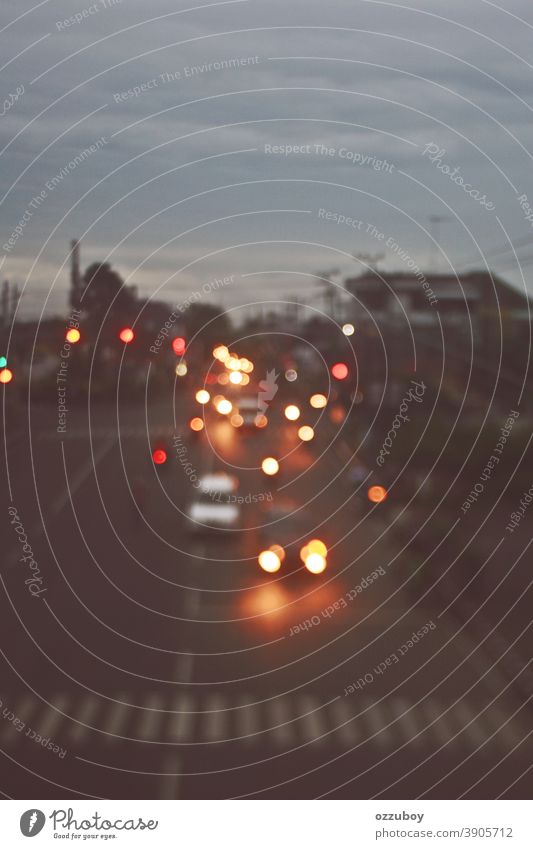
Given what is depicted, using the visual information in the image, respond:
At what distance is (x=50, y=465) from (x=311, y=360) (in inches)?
707

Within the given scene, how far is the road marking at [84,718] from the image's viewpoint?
50.9 feet

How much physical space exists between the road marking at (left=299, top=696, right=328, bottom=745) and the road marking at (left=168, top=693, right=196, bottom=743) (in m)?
1.51

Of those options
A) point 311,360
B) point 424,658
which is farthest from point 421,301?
point 424,658

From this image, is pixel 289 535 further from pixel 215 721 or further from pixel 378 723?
pixel 215 721

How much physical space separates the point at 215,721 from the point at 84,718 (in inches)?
77.9

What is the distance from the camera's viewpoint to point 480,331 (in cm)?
3203

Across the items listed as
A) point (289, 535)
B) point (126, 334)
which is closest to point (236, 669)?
point (289, 535)

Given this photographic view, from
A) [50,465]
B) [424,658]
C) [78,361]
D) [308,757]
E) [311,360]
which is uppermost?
[50,465]

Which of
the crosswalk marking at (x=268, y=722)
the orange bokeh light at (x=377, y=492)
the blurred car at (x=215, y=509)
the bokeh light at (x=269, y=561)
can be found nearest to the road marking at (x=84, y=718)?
the crosswalk marking at (x=268, y=722)

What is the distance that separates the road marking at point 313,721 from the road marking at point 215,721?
42.0 inches

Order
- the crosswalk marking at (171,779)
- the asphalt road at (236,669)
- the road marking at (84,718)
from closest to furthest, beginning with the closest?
the crosswalk marking at (171,779) < the asphalt road at (236,669) < the road marking at (84,718)

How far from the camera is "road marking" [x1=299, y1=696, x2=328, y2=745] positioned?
14.9 meters

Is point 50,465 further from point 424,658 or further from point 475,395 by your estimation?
point 424,658

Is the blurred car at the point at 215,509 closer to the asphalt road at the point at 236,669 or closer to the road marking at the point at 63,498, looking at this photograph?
the asphalt road at the point at 236,669
